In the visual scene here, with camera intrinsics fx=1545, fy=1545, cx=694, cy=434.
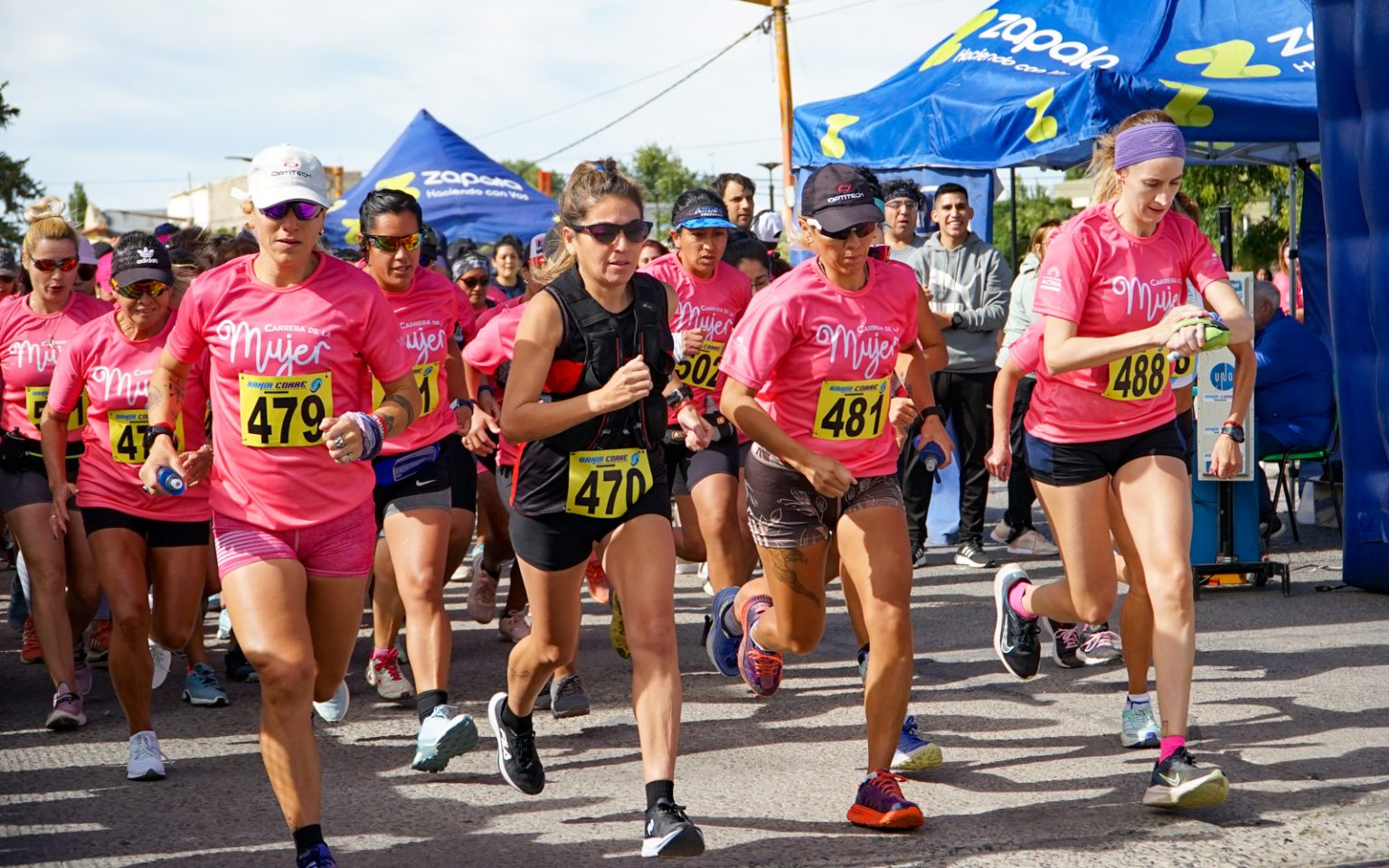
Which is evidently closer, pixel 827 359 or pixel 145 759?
pixel 827 359

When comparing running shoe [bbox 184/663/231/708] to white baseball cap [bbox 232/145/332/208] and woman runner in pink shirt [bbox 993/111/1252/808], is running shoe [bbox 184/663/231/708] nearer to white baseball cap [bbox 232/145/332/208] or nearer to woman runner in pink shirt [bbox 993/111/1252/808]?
white baseball cap [bbox 232/145/332/208]

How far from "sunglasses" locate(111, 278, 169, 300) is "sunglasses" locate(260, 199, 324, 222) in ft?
5.86

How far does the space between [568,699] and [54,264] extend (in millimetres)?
3108

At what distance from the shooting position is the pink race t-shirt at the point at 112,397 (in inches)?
245

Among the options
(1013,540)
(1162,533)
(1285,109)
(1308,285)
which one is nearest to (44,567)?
(1162,533)

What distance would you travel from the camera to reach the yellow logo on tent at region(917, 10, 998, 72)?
1181 cm

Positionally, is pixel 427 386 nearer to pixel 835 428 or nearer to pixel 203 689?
pixel 203 689

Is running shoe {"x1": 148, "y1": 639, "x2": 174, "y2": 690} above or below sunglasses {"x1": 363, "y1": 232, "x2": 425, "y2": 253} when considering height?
below

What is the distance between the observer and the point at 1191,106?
9.94 m

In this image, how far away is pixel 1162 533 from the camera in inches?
203

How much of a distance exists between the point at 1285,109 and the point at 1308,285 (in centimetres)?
258

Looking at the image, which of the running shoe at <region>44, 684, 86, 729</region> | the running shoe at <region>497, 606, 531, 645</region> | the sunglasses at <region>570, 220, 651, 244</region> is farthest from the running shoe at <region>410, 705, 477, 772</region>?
the running shoe at <region>497, 606, 531, 645</region>

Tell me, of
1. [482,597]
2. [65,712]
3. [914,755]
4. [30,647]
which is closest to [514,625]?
[482,597]

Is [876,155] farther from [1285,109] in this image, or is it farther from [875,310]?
[875,310]
